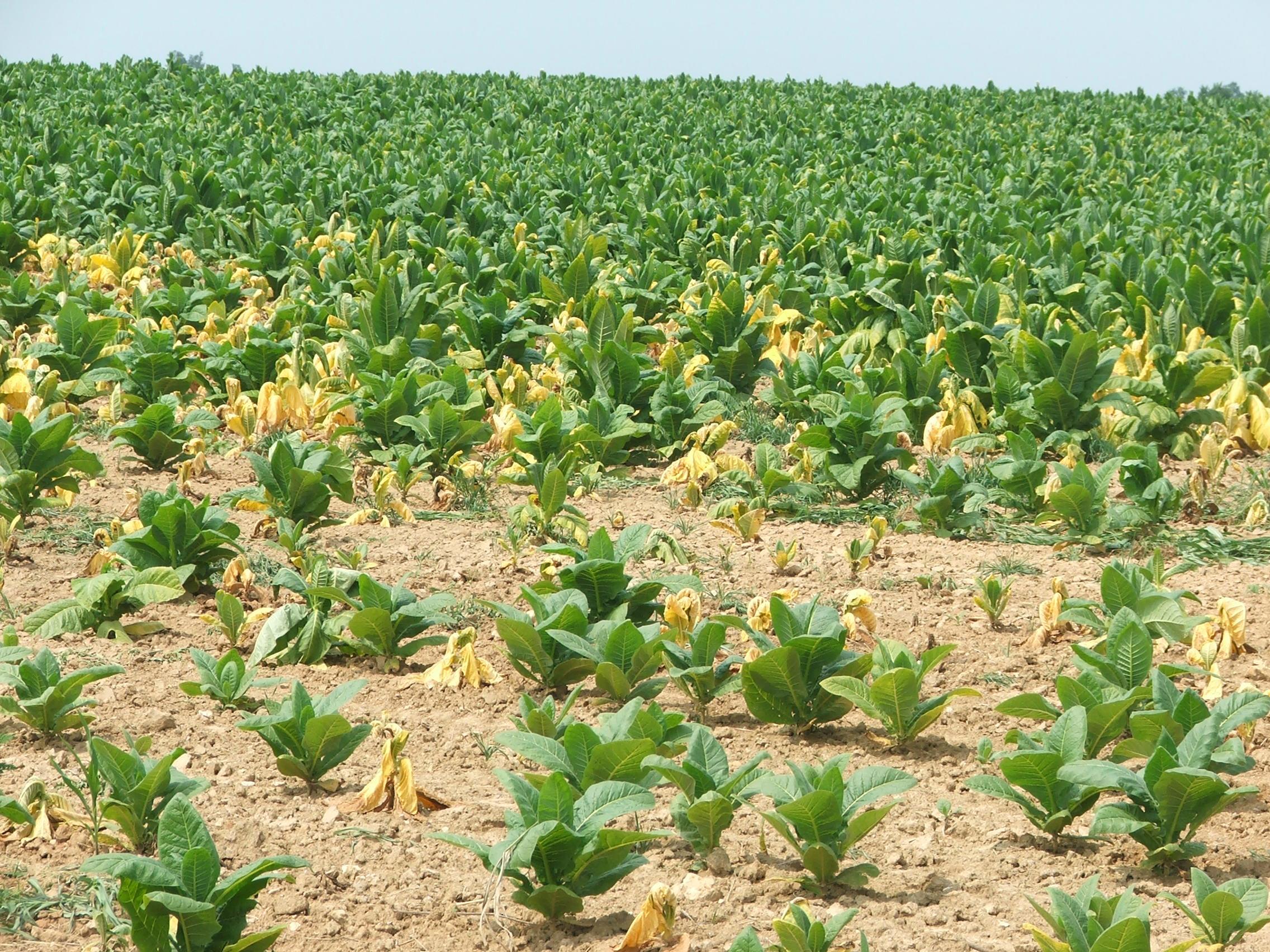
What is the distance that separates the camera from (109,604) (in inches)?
169

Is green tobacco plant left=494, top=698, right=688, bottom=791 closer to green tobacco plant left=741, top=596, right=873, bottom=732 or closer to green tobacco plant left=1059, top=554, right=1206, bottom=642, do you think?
green tobacco plant left=741, top=596, right=873, bottom=732

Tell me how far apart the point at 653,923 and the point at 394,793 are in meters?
0.90

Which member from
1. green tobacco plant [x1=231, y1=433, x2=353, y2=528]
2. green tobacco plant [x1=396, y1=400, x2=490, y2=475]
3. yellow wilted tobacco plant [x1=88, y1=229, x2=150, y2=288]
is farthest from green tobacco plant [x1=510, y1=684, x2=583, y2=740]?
yellow wilted tobacco plant [x1=88, y1=229, x2=150, y2=288]

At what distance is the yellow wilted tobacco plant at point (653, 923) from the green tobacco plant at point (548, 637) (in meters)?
1.27

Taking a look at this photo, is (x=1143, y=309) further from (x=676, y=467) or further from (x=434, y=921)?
(x=434, y=921)

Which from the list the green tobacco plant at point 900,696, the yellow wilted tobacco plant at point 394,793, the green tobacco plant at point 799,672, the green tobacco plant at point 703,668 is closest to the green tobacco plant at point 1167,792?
the green tobacco plant at point 900,696

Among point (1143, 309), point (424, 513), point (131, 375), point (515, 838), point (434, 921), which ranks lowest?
point (434, 921)

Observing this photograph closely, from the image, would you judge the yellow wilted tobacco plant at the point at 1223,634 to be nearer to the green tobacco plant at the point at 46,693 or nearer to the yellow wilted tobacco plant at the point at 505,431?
the green tobacco plant at the point at 46,693

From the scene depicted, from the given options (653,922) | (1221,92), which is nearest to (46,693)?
(653,922)

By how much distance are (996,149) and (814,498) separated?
1465 cm

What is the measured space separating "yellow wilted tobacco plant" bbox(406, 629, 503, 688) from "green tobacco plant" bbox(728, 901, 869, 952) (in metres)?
1.62

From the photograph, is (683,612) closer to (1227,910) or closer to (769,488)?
(769,488)

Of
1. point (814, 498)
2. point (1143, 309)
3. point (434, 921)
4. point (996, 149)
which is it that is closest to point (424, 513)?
point (814, 498)

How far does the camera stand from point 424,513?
5742mm
